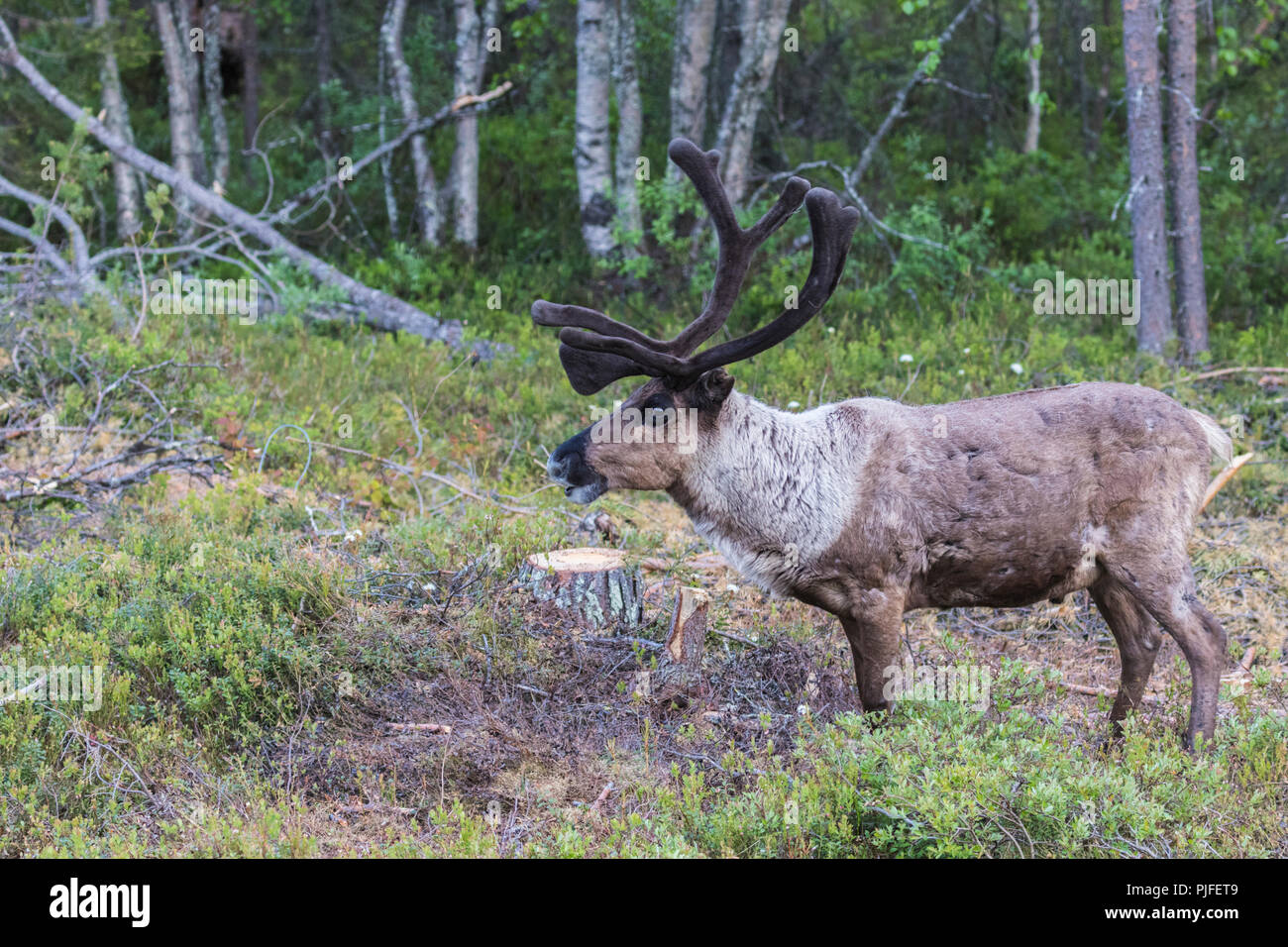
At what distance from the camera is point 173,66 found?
1461 cm

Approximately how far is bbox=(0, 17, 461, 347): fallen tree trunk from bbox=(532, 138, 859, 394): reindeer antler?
6.72 metres

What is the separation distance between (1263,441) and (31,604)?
862cm

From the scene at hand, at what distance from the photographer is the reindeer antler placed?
529cm

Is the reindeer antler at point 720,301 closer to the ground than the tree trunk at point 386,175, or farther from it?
closer to the ground

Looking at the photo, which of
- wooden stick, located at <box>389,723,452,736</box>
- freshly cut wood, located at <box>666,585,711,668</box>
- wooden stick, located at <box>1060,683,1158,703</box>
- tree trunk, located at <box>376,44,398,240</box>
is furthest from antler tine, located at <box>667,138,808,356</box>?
tree trunk, located at <box>376,44,398,240</box>

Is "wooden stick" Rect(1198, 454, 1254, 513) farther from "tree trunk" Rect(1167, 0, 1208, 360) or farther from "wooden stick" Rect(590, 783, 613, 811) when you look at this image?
"wooden stick" Rect(590, 783, 613, 811)

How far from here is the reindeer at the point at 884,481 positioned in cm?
537

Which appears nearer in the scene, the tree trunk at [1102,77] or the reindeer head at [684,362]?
the reindeer head at [684,362]

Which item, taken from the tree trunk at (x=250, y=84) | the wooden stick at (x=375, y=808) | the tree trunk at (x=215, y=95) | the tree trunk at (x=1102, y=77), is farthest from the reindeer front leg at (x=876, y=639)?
the tree trunk at (x=250, y=84)

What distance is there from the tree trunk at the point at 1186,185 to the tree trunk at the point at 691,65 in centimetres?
484

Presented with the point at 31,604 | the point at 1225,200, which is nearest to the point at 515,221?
the point at 1225,200

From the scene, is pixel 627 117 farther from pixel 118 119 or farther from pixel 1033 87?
pixel 1033 87

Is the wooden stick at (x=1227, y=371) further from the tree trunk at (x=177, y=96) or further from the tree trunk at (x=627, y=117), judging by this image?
the tree trunk at (x=177, y=96)

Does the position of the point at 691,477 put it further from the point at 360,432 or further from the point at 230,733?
the point at 360,432
